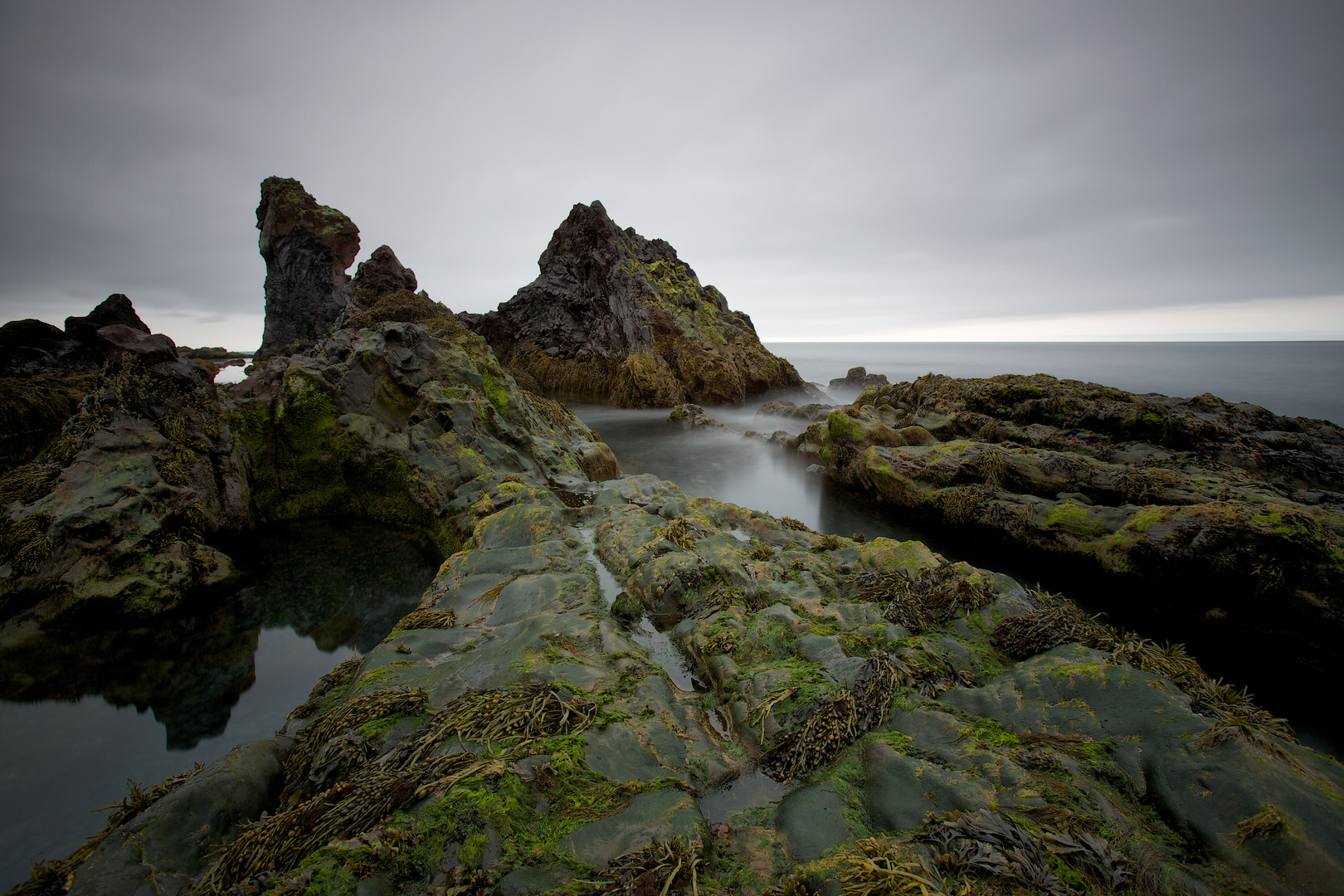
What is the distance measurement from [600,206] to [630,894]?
3787 cm

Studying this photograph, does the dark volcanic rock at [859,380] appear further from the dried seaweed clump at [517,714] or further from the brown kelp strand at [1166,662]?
the dried seaweed clump at [517,714]

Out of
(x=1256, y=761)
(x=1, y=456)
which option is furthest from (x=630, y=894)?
(x=1, y=456)

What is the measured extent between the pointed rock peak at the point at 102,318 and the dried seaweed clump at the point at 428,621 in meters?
25.1

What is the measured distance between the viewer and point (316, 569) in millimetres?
7840

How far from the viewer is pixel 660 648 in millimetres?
5309

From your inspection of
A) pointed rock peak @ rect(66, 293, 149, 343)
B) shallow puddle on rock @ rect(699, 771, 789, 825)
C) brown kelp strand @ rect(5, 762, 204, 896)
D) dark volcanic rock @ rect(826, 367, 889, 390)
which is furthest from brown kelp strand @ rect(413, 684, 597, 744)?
dark volcanic rock @ rect(826, 367, 889, 390)

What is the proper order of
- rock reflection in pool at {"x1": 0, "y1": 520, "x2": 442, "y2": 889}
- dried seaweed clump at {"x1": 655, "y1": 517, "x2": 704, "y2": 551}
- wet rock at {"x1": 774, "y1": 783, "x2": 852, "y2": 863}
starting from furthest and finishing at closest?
1. dried seaweed clump at {"x1": 655, "y1": 517, "x2": 704, "y2": 551}
2. rock reflection in pool at {"x1": 0, "y1": 520, "x2": 442, "y2": 889}
3. wet rock at {"x1": 774, "y1": 783, "x2": 852, "y2": 863}

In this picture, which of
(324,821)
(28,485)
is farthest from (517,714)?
(28,485)

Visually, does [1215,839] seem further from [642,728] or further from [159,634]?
[159,634]

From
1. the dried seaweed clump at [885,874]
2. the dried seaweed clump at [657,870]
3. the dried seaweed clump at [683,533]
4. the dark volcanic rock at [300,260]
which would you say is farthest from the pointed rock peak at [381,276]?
the dried seaweed clump at [885,874]

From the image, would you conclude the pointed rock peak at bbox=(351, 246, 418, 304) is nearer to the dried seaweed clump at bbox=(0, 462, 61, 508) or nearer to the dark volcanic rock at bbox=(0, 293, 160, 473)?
the dark volcanic rock at bbox=(0, 293, 160, 473)

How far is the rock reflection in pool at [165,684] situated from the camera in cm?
397

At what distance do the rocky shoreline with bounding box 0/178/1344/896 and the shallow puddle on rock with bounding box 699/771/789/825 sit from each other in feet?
0.07

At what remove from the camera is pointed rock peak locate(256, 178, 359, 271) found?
120 feet
